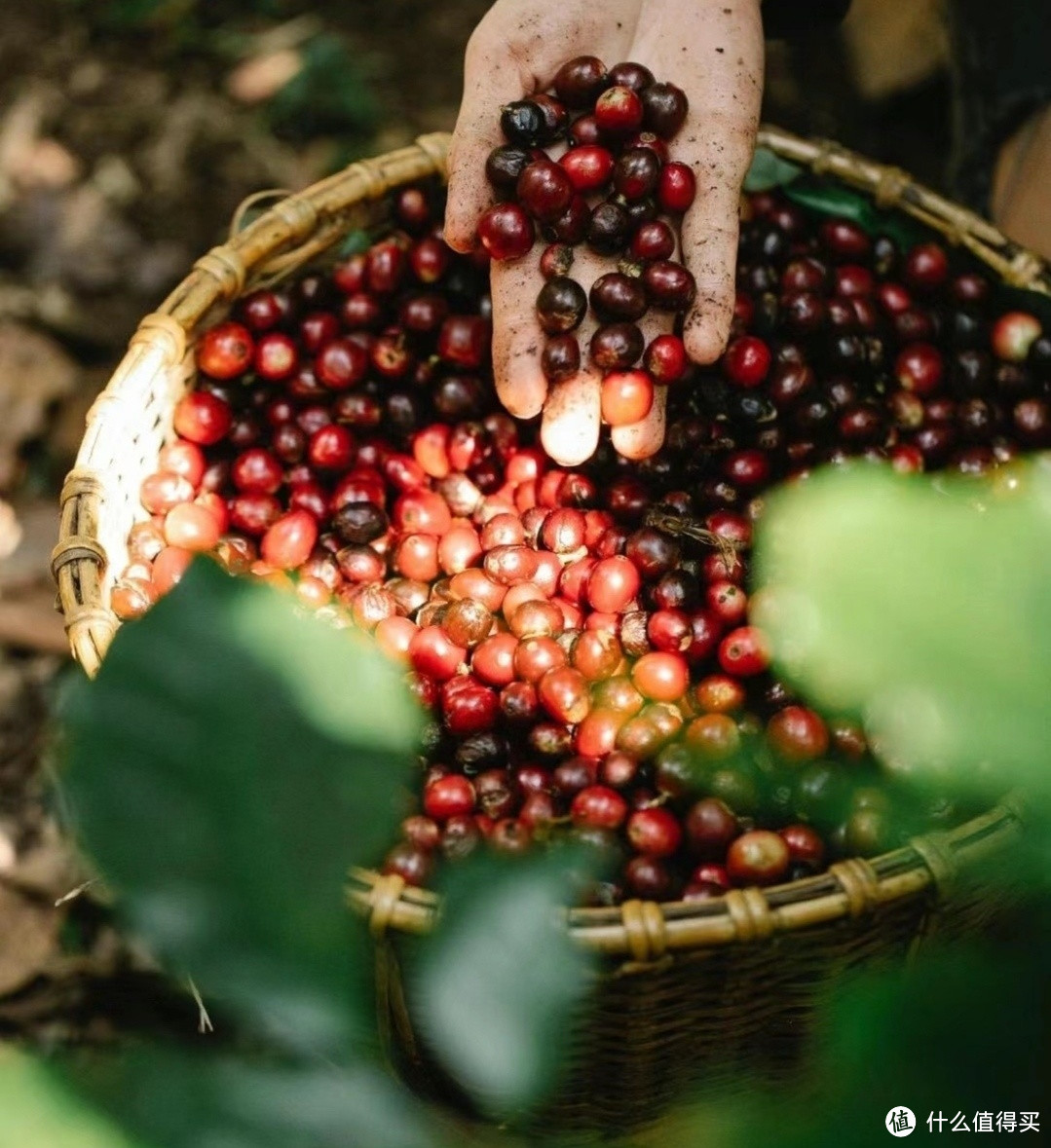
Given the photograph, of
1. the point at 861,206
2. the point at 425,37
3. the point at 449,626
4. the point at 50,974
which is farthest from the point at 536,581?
the point at 425,37

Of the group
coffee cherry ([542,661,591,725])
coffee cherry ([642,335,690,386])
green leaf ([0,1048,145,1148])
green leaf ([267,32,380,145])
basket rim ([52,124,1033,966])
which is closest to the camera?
green leaf ([0,1048,145,1148])

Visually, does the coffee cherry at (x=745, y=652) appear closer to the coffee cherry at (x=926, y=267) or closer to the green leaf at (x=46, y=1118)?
the coffee cherry at (x=926, y=267)

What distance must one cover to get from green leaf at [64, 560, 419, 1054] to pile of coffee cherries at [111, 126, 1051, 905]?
96cm

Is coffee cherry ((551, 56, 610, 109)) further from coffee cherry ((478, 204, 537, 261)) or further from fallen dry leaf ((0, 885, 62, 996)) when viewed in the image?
fallen dry leaf ((0, 885, 62, 996))

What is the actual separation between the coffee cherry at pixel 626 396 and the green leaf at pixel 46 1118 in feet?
4.68

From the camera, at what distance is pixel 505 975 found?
0.55 metres

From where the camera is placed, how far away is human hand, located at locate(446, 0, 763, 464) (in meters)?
1.83

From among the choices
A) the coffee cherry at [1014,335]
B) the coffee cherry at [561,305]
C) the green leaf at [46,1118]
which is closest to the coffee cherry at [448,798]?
the coffee cherry at [561,305]

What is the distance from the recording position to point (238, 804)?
1.77ft

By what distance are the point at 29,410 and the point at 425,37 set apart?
172cm

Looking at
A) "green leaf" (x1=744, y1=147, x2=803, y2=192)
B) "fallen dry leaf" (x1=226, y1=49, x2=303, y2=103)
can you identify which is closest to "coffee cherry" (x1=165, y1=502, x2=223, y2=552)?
"green leaf" (x1=744, y1=147, x2=803, y2=192)

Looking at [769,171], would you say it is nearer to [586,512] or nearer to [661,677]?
[586,512]

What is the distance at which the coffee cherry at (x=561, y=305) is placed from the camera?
1778mm

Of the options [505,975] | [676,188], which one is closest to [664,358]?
[676,188]
